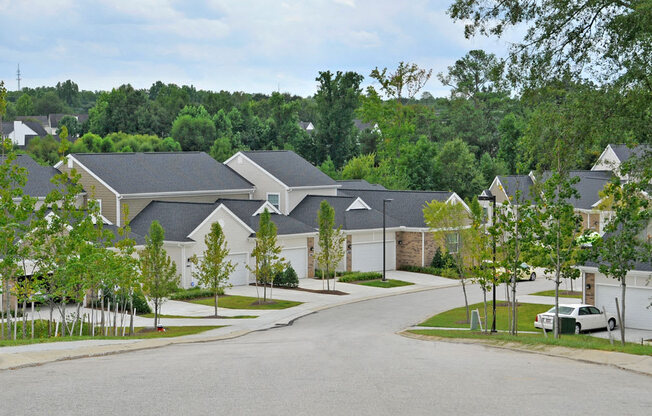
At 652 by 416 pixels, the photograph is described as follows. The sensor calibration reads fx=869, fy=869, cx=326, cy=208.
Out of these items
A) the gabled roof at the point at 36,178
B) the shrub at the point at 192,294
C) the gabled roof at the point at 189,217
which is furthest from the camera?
the gabled roof at the point at 36,178

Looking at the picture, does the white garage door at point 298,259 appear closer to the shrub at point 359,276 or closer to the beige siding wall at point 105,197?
the shrub at point 359,276

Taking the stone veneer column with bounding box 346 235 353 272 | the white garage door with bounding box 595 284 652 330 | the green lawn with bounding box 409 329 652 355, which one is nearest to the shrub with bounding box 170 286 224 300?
the stone veneer column with bounding box 346 235 353 272

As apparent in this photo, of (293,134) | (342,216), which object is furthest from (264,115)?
(342,216)

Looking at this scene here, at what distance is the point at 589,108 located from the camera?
2481cm

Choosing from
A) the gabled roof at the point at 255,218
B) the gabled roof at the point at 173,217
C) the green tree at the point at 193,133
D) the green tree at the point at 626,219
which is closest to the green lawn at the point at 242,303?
the gabled roof at the point at 173,217

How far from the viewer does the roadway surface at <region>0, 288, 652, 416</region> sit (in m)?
14.1

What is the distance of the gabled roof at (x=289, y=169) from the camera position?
6294 centimetres

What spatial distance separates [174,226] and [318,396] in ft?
120

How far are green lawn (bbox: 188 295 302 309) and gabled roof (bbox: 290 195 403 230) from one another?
11754 mm

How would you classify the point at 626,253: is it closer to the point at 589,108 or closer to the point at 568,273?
the point at 568,273

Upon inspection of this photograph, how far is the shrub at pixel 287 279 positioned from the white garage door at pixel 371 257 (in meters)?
6.83

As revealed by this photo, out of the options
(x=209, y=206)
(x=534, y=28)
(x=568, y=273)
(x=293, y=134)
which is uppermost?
(x=293, y=134)

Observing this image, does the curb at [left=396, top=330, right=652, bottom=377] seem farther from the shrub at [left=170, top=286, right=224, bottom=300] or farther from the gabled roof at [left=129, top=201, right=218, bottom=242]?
the gabled roof at [left=129, top=201, right=218, bottom=242]

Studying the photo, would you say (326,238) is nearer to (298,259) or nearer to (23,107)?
(298,259)
